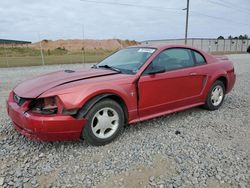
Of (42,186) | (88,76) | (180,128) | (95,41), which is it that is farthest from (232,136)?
(95,41)

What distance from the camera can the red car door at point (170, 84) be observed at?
362 centimetres

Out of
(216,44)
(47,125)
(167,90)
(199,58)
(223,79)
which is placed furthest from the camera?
(216,44)

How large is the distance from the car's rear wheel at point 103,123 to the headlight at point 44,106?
0.45 metres

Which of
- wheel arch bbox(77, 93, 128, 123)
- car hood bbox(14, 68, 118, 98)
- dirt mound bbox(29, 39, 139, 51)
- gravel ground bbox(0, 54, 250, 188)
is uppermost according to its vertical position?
dirt mound bbox(29, 39, 139, 51)

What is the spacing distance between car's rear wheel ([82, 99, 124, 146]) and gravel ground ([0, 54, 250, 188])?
0.14 m

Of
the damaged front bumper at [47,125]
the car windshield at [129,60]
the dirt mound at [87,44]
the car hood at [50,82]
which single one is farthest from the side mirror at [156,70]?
the dirt mound at [87,44]

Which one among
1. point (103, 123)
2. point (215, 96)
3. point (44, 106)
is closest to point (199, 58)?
point (215, 96)

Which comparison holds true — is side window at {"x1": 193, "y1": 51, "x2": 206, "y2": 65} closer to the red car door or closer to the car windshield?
the red car door

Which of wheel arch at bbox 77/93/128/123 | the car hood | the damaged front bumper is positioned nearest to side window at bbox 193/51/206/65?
the car hood

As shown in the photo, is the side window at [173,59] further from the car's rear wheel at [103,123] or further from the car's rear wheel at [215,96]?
the car's rear wheel at [103,123]

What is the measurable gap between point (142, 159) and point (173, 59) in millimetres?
2005

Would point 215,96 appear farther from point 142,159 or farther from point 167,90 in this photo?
point 142,159

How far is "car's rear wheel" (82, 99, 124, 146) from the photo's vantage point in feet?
10.2

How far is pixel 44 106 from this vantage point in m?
2.92
